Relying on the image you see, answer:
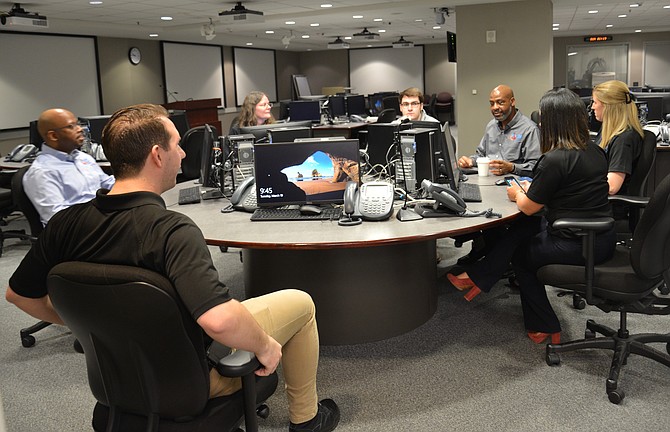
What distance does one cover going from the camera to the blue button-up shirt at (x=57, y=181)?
353cm

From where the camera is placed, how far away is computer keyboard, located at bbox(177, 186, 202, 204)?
3605mm

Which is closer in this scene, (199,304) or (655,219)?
(199,304)

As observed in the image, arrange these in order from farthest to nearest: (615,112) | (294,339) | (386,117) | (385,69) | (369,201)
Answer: (385,69) → (386,117) → (615,112) → (369,201) → (294,339)

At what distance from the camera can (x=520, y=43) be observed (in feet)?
30.2

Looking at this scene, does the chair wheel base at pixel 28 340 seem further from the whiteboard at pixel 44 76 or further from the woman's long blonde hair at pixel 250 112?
the whiteboard at pixel 44 76

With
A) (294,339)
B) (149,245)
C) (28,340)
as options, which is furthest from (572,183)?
(28,340)

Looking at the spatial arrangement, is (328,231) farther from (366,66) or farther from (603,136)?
(366,66)

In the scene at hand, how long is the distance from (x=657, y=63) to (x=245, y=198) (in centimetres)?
1898

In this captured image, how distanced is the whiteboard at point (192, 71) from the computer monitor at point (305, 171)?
38.5 ft

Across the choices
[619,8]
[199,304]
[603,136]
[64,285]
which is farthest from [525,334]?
[619,8]

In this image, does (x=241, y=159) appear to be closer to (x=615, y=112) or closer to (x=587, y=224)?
(x=587, y=224)

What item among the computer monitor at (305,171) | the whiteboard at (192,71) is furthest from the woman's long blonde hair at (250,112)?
the whiteboard at (192,71)

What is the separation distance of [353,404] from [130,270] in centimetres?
146

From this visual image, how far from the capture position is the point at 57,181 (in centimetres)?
360
